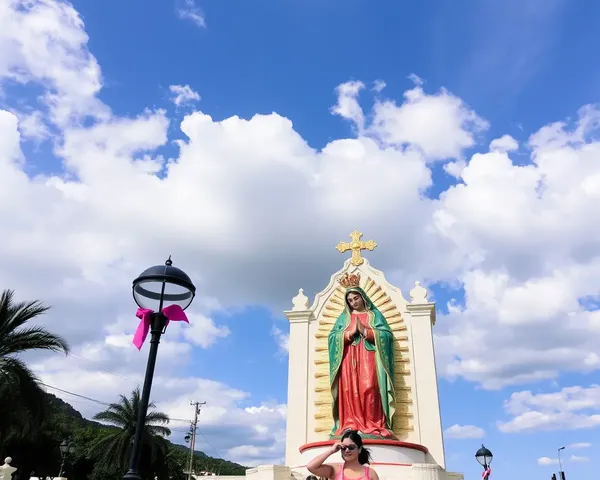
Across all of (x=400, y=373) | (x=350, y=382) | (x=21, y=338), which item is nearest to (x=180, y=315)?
(x=21, y=338)

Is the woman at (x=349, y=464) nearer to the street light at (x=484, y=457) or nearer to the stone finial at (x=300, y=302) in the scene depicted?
the street light at (x=484, y=457)

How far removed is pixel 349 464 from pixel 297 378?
1289 cm

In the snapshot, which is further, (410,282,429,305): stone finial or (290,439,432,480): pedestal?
(410,282,429,305): stone finial

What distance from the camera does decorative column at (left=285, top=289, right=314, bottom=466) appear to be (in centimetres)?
1574

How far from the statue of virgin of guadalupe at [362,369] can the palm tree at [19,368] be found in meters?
7.28

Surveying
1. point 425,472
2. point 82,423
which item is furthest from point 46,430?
point 82,423

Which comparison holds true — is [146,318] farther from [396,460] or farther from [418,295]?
[418,295]

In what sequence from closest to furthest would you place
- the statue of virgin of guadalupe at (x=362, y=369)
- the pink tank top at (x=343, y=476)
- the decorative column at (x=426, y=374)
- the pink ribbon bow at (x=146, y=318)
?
the pink tank top at (x=343, y=476) → the pink ribbon bow at (x=146, y=318) → the statue of virgin of guadalupe at (x=362, y=369) → the decorative column at (x=426, y=374)

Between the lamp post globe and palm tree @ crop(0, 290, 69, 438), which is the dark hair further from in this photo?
palm tree @ crop(0, 290, 69, 438)

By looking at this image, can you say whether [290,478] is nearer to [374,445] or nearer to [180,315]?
[374,445]

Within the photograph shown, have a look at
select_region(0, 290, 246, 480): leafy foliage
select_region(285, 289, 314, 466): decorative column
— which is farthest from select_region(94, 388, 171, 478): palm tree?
select_region(285, 289, 314, 466): decorative column

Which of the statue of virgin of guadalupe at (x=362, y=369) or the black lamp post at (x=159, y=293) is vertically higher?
the statue of virgin of guadalupe at (x=362, y=369)

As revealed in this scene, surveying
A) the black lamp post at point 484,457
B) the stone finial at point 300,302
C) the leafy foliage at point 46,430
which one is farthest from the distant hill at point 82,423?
the black lamp post at point 484,457

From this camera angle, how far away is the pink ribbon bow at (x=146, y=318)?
17.3 feet
